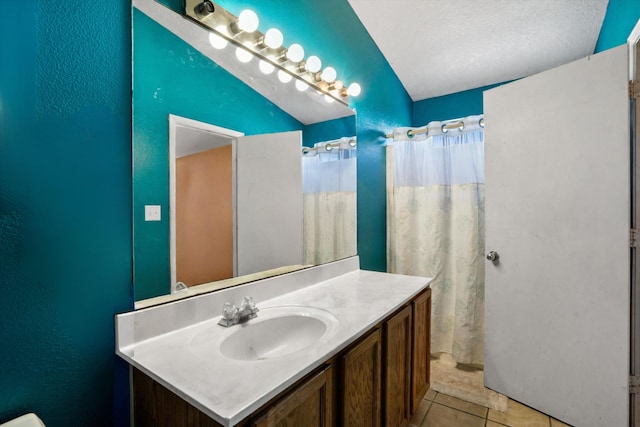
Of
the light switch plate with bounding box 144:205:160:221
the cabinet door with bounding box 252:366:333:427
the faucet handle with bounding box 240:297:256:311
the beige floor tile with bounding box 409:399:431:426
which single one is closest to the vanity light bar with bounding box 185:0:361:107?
the light switch plate with bounding box 144:205:160:221

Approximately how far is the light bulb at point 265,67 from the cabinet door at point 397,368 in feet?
4.05

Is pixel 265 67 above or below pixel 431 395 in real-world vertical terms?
above

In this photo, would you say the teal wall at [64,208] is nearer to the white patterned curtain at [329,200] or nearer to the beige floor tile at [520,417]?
the white patterned curtain at [329,200]

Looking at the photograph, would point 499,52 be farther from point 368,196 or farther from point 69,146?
point 69,146

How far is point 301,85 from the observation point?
1.60 meters

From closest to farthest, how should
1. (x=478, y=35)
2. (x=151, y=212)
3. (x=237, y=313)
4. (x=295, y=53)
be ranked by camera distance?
(x=151, y=212), (x=237, y=313), (x=295, y=53), (x=478, y=35)

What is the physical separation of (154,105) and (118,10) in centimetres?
27

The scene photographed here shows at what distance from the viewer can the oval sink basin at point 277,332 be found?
1037 millimetres

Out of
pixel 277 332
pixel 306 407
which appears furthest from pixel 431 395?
pixel 306 407

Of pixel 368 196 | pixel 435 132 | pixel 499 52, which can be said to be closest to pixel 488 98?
pixel 435 132

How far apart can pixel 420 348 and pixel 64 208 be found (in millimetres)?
1587

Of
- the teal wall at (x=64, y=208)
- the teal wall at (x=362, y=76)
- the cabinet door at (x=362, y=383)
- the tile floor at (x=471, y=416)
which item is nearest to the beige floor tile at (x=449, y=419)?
the tile floor at (x=471, y=416)

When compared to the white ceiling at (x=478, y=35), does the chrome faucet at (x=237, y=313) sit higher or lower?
lower

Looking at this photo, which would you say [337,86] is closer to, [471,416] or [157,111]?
[157,111]
